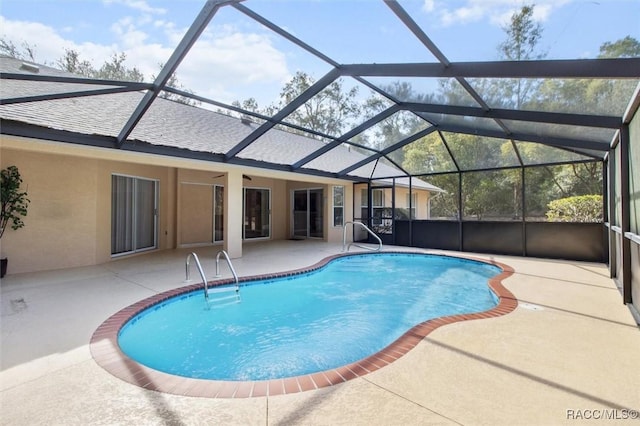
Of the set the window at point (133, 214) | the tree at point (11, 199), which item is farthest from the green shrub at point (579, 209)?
the tree at point (11, 199)

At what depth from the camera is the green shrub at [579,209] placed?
42.3ft

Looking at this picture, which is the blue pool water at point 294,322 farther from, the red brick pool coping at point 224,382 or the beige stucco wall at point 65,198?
the beige stucco wall at point 65,198

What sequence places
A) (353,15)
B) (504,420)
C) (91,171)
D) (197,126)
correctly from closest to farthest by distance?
1. (504,420)
2. (353,15)
3. (91,171)
4. (197,126)

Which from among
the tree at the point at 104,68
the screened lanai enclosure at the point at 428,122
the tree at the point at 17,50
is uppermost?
the tree at the point at 104,68

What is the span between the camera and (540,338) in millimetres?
3406

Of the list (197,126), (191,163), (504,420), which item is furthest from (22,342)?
(197,126)

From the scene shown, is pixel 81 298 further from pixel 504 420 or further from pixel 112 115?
pixel 504 420

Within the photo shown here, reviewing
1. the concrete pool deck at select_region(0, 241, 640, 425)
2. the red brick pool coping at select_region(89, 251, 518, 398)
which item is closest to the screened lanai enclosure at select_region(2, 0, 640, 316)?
the concrete pool deck at select_region(0, 241, 640, 425)

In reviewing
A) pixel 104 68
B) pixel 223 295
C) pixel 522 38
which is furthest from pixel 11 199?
pixel 104 68

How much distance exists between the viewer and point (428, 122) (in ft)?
27.3

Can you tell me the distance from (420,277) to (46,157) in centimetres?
915

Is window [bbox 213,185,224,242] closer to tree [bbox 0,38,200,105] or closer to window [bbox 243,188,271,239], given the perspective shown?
window [bbox 243,188,271,239]

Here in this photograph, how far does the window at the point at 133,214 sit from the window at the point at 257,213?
3.70m

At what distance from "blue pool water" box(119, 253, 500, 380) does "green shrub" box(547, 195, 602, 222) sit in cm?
876
